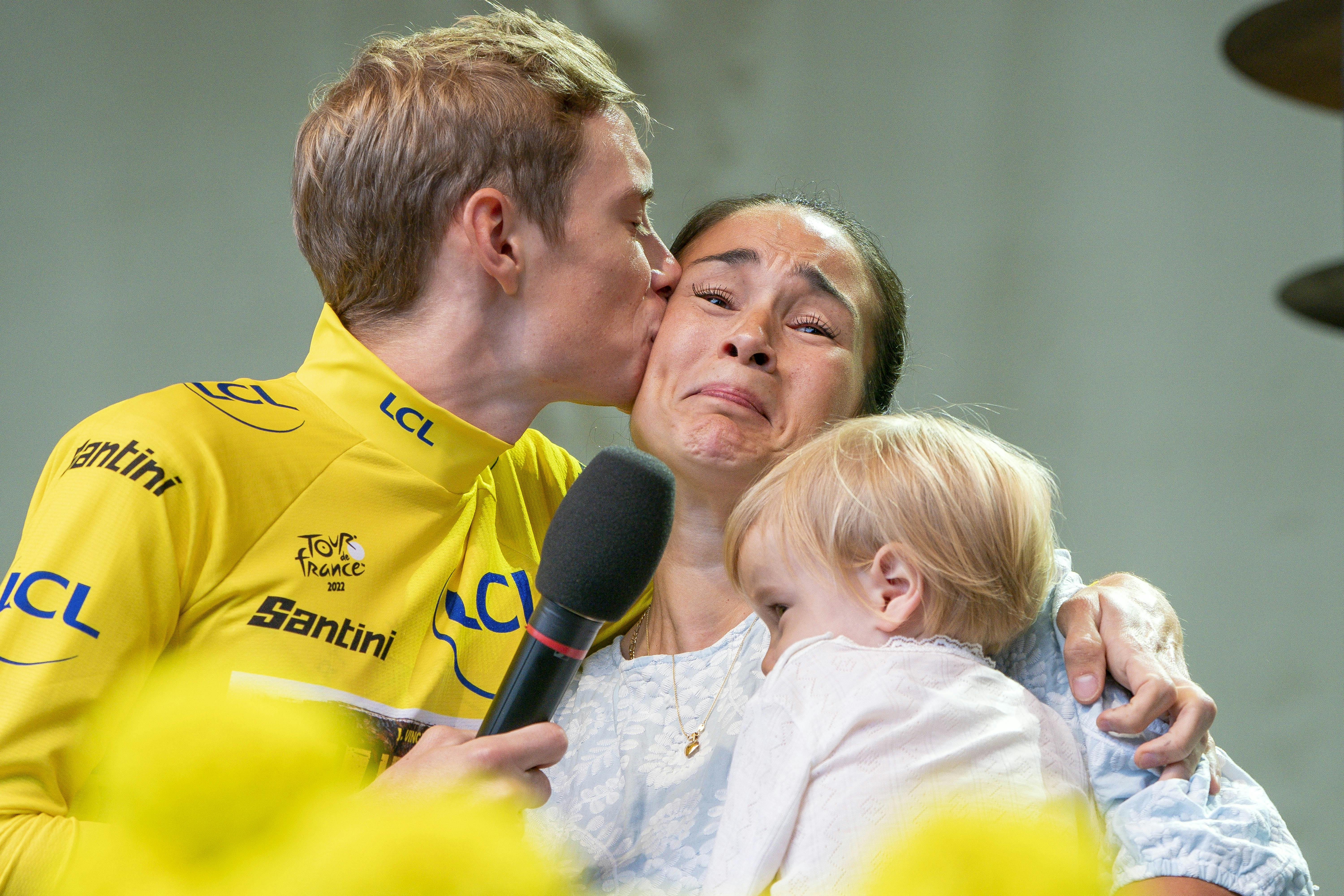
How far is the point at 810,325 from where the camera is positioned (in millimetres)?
1479

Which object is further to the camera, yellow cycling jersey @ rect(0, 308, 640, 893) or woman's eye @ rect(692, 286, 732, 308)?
woman's eye @ rect(692, 286, 732, 308)

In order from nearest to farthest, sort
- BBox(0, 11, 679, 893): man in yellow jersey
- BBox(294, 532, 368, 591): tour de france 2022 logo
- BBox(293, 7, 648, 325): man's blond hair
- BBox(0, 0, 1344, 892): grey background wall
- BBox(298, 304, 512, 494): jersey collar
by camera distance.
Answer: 1. BBox(0, 11, 679, 893): man in yellow jersey
2. BBox(294, 532, 368, 591): tour de france 2022 logo
3. BBox(298, 304, 512, 494): jersey collar
4. BBox(293, 7, 648, 325): man's blond hair
5. BBox(0, 0, 1344, 892): grey background wall

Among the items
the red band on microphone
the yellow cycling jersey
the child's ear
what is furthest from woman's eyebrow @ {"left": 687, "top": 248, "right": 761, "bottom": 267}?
the red band on microphone

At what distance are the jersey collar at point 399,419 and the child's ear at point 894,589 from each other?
505 mm

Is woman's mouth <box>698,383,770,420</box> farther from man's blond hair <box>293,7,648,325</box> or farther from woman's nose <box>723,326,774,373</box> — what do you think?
man's blond hair <box>293,7,648,325</box>

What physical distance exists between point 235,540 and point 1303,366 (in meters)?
2.81

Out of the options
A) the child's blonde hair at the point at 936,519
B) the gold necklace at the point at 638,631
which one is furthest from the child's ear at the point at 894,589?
the gold necklace at the point at 638,631

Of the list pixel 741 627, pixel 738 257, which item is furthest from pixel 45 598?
pixel 738 257

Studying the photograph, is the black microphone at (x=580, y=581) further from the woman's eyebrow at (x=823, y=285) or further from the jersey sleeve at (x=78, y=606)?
the woman's eyebrow at (x=823, y=285)

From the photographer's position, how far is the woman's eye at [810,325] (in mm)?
1478

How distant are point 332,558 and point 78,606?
0.83 feet

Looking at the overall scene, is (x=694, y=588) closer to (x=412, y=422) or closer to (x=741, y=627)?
(x=741, y=627)

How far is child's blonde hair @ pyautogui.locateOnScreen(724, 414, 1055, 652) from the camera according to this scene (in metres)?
1.06

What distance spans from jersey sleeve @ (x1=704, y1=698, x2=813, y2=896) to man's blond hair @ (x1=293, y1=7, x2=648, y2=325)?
72 cm
